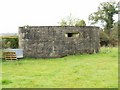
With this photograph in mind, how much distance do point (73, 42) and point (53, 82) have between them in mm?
7832

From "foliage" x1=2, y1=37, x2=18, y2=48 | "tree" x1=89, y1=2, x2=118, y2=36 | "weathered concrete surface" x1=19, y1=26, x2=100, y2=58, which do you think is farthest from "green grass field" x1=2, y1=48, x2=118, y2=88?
"tree" x1=89, y1=2, x2=118, y2=36

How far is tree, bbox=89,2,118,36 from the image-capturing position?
31.6m

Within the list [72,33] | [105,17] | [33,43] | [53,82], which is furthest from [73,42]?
[105,17]

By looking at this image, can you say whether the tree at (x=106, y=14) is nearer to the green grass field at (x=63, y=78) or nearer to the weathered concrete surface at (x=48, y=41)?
the weathered concrete surface at (x=48, y=41)

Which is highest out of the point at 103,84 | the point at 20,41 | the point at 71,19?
the point at 71,19

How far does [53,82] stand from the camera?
26.7 ft

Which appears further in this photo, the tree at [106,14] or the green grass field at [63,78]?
the tree at [106,14]

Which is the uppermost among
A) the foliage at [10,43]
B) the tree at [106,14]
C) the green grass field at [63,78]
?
the tree at [106,14]

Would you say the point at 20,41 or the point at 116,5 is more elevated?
the point at 116,5

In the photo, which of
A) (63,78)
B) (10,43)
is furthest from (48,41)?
(63,78)

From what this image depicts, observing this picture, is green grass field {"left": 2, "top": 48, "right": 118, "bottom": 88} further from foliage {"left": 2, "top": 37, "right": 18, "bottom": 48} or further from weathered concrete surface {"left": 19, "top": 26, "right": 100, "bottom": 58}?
foliage {"left": 2, "top": 37, "right": 18, "bottom": 48}

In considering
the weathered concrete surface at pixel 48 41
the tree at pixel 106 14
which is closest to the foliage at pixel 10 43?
the weathered concrete surface at pixel 48 41

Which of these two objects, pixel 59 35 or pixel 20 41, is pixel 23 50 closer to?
pixel 20 41

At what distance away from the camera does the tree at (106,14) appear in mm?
31642
